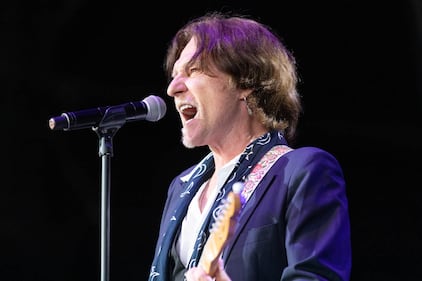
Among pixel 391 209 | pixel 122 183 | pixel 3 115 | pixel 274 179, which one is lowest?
pixel 391 209

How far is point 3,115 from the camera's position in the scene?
3.42 metres

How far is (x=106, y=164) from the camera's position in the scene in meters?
2.01

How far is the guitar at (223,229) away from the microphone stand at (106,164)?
33cm

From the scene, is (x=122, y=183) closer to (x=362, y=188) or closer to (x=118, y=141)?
(x=118, y=141)

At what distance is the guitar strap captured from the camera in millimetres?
2096

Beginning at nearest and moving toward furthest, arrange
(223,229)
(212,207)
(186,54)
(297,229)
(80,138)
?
1. (223,229)
2. (297,229)
3. (212,207)
4. (186,54)
5. (80,138)

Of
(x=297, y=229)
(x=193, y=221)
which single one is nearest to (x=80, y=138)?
(x=193, y=221)

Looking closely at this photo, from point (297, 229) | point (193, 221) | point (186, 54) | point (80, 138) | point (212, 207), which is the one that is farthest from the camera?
point (80, 138)

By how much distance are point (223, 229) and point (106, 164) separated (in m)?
0.51

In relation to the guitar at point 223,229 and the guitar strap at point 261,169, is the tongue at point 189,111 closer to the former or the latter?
the guitar strap at point 261,169

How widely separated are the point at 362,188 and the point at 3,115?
1723 mm

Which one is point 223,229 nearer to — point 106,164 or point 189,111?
point 106,164

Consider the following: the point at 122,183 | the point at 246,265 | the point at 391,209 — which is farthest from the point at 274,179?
the point at 122,183

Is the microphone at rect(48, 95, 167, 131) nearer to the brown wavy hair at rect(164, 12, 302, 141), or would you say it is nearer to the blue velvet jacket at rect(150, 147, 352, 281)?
the brown wavy hair at rect(164, 12, 302, 141)
